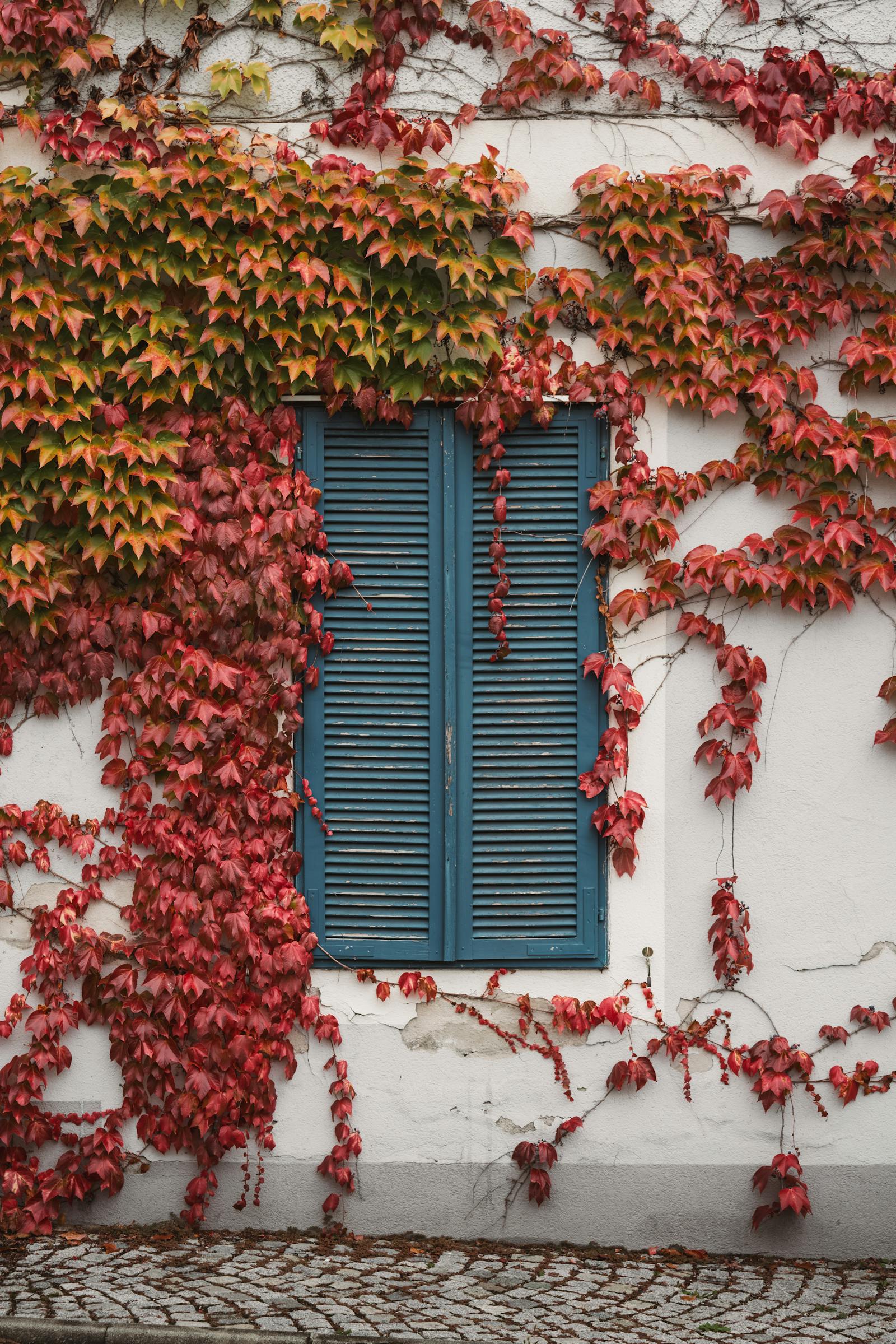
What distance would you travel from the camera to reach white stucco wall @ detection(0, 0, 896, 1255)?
4.84 m

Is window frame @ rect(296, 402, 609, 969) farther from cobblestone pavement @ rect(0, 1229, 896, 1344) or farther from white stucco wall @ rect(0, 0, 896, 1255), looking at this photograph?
cobblestone pavement @ rect(0, 1229, 896, 1344)

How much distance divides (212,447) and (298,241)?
872 mm

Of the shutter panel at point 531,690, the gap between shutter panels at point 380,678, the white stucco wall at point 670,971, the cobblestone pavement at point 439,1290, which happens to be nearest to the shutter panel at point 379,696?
the gap between shutter panels at point 380,678

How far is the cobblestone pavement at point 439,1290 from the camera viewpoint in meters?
3.97

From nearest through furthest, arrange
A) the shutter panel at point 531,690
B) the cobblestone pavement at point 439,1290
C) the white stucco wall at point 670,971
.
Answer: the cobblestone pavement at point 439,1290, the white stucco wall at point 670,971, the shutter panel at point 531,690

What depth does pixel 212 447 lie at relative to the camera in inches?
192

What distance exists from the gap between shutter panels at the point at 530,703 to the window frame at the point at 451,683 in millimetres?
42

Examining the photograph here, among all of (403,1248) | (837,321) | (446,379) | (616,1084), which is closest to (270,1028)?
(403,1248)

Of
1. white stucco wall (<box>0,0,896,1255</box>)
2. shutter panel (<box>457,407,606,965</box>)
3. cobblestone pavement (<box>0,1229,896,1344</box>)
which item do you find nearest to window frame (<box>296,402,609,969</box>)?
shutter panel (<box>457,407,606,965</box>)

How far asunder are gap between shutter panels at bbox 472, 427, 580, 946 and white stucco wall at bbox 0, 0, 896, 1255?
277 mm

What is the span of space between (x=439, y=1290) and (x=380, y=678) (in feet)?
7.44

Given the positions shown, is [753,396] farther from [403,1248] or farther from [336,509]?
[403,1248]

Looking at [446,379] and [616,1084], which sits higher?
[446,379]

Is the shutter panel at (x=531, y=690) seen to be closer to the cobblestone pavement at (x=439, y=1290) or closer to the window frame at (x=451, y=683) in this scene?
the window frame at (x=451, y=683)
